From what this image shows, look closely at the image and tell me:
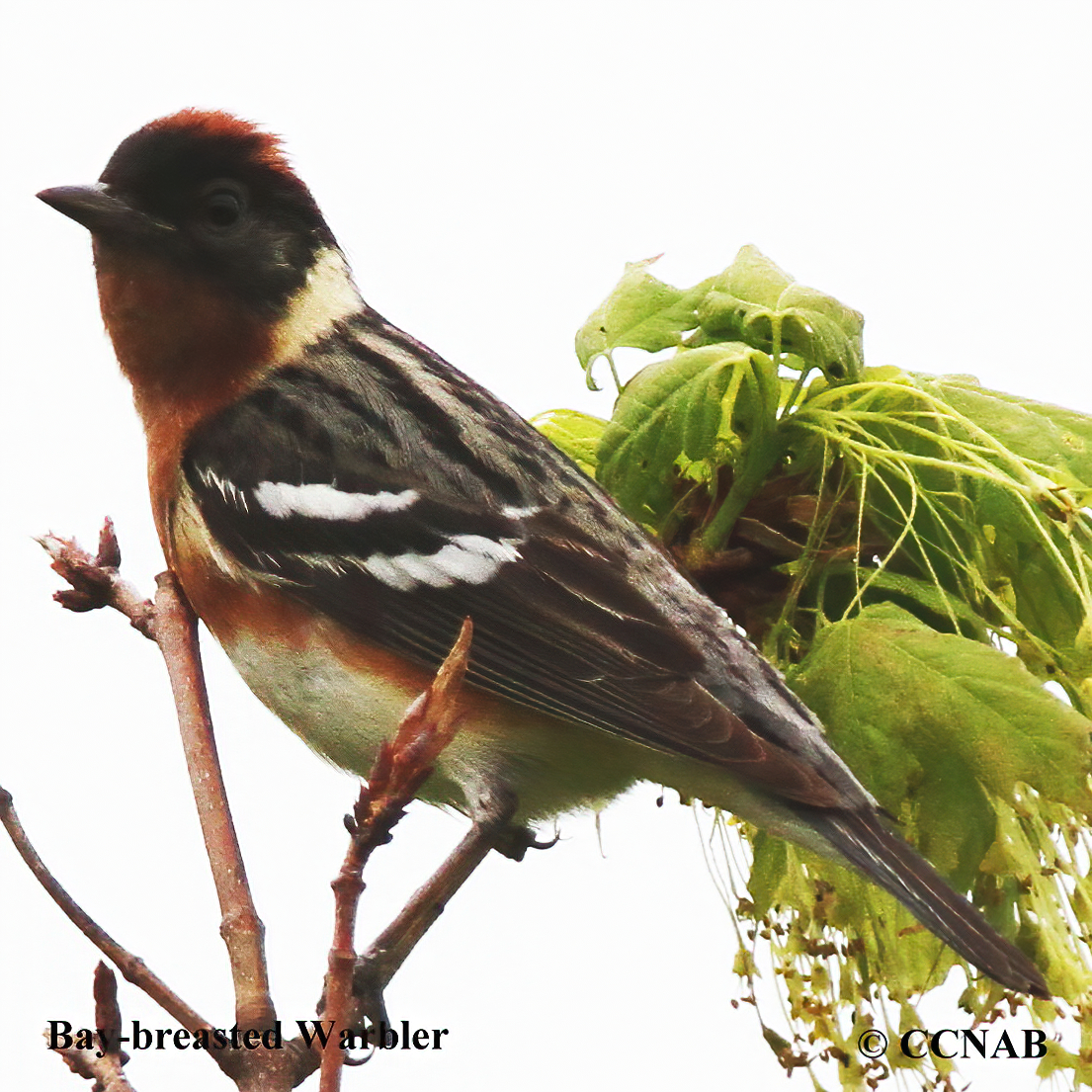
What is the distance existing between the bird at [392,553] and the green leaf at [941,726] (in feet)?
0.21

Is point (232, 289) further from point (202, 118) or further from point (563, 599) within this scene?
point (563, 599)

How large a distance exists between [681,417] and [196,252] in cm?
99

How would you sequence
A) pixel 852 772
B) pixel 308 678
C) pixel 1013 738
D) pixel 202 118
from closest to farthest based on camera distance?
pixel 1013 738, pixel 852 772, pixel 308 678, pixel 202 118

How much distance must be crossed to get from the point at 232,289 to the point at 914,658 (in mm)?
1441

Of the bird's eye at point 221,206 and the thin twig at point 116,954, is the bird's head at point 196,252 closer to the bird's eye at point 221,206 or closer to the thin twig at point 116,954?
the bird's eye at point 221,206

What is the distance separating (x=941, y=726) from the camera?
7.39ft

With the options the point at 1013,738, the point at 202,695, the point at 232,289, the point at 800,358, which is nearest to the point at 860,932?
the point at 1013,738

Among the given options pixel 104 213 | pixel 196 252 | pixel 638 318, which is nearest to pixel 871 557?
pixel 638 318

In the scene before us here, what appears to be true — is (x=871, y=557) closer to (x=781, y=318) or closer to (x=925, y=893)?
(x=781, y=318)

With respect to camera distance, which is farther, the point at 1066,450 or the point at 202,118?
the point at 202,118

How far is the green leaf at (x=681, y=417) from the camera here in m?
2.41

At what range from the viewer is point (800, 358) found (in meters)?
2.56


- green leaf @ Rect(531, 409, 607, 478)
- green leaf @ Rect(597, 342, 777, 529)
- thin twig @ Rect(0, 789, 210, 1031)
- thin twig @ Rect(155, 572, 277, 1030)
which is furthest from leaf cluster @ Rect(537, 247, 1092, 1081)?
thin twig @ Rect(0, 789, 210, 1031)

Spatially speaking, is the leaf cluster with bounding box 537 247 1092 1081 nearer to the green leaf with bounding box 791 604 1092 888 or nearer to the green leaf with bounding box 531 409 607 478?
the green leaf with bounding box 791 604 1092 888
